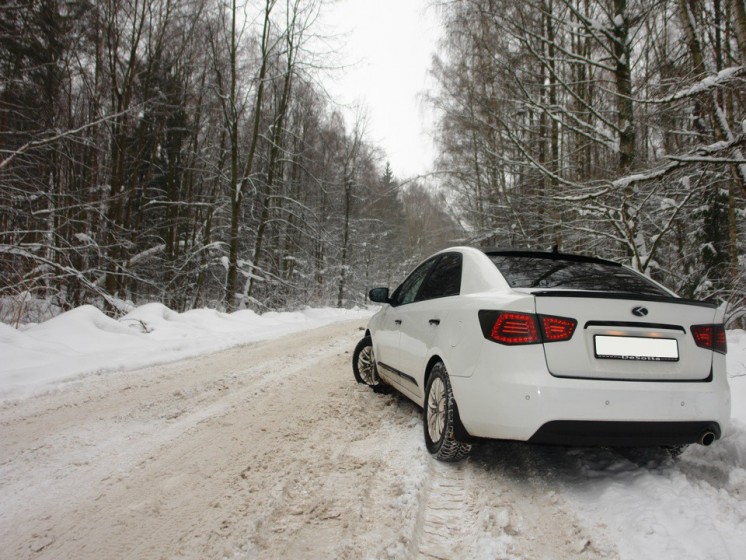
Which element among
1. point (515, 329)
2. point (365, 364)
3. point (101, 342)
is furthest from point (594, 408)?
point (101, 342)

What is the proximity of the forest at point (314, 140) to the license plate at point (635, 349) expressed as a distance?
1.62 meters

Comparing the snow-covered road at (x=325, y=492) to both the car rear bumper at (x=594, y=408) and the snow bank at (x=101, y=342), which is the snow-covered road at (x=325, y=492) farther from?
the snow bank at (x=101, y=342)

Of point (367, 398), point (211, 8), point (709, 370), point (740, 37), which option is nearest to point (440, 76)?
point (211, 8)

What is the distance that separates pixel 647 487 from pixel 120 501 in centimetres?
298

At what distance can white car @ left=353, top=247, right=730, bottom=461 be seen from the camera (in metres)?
2.26

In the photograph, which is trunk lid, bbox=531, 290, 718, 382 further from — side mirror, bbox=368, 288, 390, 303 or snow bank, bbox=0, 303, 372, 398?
snow bank, bbox=0, 303, 372, 398

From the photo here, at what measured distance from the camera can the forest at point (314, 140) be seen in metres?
6.15

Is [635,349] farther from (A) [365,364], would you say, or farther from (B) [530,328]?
(A) [365,364]

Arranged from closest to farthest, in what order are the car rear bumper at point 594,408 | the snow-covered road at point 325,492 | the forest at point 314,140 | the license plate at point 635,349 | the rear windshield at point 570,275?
the snow-covered road at point 325,492
the car rear bumper at point 594,408
the license plate at point 635,349
the rear windshield at point 570,275
the forest at point 314,140

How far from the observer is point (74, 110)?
14828mm

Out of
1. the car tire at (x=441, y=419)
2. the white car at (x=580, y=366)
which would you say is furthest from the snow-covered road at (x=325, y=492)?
the white car at (x=580, y=366)

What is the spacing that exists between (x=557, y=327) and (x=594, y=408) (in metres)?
0.46

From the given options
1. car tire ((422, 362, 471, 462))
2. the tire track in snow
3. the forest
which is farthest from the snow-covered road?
the forest

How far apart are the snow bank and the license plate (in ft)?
17.8
